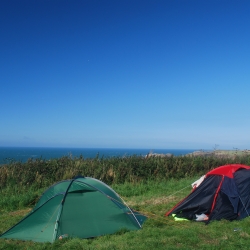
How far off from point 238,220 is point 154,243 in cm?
308

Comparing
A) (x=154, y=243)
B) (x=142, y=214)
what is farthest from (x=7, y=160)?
(x=154, y=243)

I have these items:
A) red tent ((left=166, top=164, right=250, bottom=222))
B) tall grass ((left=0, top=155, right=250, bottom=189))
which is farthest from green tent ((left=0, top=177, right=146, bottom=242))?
tall grass ((left=0, top=155, right=250, bottom=189))

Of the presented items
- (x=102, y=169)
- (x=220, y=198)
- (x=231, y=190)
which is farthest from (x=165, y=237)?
(x=102, y=169)

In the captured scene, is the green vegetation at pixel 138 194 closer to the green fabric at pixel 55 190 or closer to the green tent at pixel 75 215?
the green tent at pixel 75 215

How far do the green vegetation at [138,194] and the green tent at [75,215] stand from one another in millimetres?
302

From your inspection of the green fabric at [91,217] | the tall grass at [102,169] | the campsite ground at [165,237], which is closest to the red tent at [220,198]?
the campsite ground at [165,237]

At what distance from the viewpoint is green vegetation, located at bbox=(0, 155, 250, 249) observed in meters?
6.67

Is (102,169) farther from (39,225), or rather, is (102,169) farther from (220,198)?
(39,225)

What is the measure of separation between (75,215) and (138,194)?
20.3ft

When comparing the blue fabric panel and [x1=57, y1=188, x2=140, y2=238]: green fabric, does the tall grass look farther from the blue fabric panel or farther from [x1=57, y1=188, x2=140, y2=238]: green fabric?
the blue fabric panel

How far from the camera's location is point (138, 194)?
1348 centimetres

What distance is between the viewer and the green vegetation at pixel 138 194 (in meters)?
6.67

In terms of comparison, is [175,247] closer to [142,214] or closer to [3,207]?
[142,214]

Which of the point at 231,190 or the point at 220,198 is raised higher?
the point at 231,190
